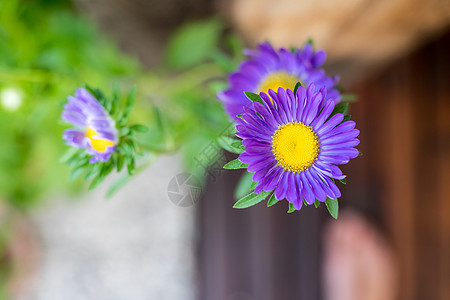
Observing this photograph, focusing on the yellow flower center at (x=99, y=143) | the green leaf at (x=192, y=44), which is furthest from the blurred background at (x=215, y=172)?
the yellow flower center at (x=99, y=143)

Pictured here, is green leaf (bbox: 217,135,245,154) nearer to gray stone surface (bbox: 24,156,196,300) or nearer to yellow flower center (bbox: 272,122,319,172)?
yellow flower center (bbox: 272,122,319,172)

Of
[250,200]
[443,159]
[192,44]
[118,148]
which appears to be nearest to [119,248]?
[192,44]

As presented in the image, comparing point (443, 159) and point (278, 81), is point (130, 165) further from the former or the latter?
point (443, 159)

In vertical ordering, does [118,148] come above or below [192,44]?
below

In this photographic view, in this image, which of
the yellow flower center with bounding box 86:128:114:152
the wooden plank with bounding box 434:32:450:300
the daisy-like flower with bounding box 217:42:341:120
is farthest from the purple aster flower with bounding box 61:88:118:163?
the wooden plank with bounding box 434:32:450:300

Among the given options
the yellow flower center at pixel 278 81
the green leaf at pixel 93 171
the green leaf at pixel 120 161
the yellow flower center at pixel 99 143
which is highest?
the yellow flower center at pixel 278 81

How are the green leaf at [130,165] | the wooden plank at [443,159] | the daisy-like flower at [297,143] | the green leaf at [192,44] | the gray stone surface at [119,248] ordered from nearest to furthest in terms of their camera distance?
the daisy-like flower at [297,143], the green leaf at [130,165], the green leaf at [192,44], the wooden plank at [443,159], the gray stone surface at [119,248]

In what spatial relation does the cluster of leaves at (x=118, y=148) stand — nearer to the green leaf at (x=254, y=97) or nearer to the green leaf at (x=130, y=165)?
the green leaf at (x=130, y=165)
